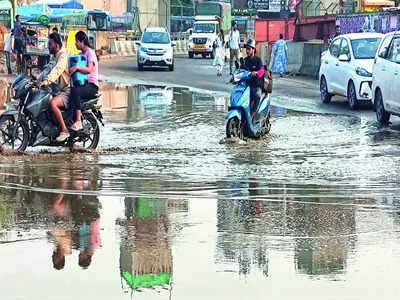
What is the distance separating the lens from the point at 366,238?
789 cm

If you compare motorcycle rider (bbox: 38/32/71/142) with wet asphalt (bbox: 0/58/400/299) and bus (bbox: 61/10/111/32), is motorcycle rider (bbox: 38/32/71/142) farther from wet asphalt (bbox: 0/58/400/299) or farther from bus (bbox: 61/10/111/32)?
bus (bbox: 61/10/111/32)

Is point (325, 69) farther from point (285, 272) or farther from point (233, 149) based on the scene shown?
point (285, 272)

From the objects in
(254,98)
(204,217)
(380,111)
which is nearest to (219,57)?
(380,111)

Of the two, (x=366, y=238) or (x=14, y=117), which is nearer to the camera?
(x=366, y=238)

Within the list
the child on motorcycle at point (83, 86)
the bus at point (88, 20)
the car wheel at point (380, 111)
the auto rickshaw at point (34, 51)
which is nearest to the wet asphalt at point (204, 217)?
the child on motorcycle at point (83, 86)

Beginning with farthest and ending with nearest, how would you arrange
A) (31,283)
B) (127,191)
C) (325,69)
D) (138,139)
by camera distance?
(325,69)
(138,139)
(127,191)
(31,283)

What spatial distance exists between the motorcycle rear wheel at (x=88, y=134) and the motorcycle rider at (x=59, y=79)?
32cm

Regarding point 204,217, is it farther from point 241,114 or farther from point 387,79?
point 387,79

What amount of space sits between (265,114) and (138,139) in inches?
79.6

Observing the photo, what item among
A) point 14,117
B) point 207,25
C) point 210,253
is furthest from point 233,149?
point 207,25

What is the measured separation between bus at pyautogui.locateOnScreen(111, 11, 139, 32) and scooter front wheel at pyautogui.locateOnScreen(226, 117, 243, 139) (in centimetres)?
6653

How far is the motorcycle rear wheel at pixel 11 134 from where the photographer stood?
13055 millimetres

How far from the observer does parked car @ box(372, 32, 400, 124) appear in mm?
17062

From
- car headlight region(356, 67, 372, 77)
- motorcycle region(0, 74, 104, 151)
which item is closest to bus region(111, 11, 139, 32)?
car headlight region(356, 67, 372, 77)
